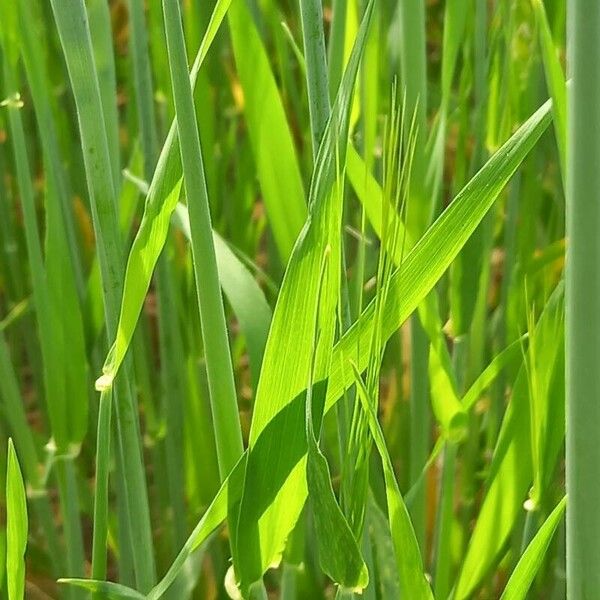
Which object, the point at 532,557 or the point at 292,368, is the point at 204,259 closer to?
the point at 292,368

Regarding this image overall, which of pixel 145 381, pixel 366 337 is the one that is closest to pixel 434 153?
pixel 366 337

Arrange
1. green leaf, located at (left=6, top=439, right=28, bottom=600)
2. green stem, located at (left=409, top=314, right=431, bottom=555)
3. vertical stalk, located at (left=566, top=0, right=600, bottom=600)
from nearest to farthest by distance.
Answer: vertical stalk, located at (left=566, top=0, right=600, bottom=600) < green leaf, located at (left=6, top=439, right=28, bottom=600) < green stem, located at (left=409, top=314, right=431, bottom=555)

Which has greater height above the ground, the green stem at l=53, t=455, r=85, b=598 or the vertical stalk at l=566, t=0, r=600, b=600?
the vertical stalk at l=566, t=0, r=600, b=600

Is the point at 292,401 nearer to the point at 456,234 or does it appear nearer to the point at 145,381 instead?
the point at 456,234

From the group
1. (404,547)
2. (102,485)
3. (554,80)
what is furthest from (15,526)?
(554,80)

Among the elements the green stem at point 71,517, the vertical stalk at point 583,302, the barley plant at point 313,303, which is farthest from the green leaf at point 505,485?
the green stem at point 71,517

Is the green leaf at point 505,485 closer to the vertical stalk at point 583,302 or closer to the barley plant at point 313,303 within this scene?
the barley plant at point 313,303

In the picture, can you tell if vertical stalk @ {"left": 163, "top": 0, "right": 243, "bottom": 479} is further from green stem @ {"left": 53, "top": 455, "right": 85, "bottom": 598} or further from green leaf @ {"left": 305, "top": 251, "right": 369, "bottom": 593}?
green stem @ {"left": 53, "top": 455, "right": 85, "bottom": 598}

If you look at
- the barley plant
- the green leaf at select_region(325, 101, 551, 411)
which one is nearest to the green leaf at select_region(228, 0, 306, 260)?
A: the barley plant
